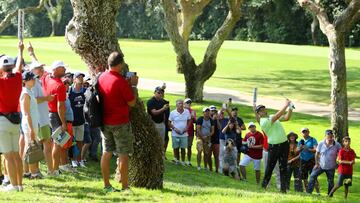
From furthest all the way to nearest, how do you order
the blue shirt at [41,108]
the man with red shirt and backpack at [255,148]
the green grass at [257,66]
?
1. the green grass at [257,66]
2. the man with red shirt and backpack at [255,148]
3. the blue shirt at [41,108]

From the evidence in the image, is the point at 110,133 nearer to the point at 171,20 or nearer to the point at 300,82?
the point at 171,20

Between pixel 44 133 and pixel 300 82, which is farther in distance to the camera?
pixel 300 82

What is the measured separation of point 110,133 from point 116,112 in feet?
1.02

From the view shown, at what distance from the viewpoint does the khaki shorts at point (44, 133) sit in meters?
9.88

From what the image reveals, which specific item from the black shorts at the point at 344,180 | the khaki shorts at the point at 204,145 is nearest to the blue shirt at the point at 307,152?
the black shorts at the point at 344,180

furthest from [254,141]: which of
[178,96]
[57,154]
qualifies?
[178,96]

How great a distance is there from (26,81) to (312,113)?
19.1m

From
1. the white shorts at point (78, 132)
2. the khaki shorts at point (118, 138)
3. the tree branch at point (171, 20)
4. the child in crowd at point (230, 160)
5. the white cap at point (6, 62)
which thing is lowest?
the child in crowd at point (230, 160)

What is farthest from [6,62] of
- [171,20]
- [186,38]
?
[186,38]

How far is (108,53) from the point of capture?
29.8 ft

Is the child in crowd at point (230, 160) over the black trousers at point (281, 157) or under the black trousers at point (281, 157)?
under

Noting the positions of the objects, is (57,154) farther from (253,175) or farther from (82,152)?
(253,175)

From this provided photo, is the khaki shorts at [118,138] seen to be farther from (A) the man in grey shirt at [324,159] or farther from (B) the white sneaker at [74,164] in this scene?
(A) the man in grey shirt at [324,159]

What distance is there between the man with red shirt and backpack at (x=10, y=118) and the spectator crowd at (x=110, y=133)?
0.5 inches
